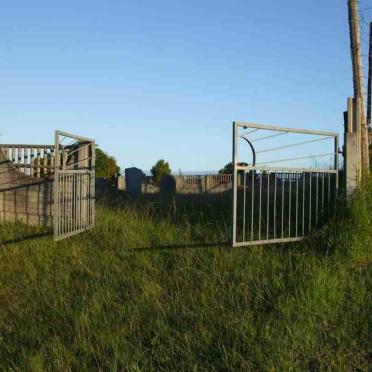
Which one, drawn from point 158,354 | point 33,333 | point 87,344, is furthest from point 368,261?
point 33,333

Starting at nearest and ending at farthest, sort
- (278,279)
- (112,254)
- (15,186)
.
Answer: (278,279) → (112,254) → (15,186)

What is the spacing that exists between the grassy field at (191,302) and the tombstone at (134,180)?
11374 millimetres

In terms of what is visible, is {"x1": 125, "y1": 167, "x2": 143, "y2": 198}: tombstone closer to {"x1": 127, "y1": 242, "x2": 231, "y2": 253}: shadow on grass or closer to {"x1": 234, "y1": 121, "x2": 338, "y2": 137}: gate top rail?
{"x1": 127, "y1": 242, "x2": 231, "y2": 253}: shadow on grass

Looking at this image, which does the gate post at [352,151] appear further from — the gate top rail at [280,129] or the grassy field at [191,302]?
the grassy field at [191,302]

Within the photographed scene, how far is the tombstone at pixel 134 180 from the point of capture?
19.4 metres

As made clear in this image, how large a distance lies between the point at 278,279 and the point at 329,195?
2754mm

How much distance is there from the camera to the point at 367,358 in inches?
164

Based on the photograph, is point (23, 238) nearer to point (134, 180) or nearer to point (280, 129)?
point (280, 129)

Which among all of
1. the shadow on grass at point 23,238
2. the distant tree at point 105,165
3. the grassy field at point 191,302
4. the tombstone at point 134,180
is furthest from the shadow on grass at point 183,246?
the distant tree at point 105,165

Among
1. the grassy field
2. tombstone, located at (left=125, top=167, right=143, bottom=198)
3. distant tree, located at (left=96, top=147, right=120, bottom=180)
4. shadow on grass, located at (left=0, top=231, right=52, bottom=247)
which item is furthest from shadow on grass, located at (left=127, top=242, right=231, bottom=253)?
distant tree, located at (left=96, top=147, right=120, bottom=180)

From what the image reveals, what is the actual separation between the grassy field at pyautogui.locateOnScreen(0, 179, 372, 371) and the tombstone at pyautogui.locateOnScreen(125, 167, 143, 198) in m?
11.4

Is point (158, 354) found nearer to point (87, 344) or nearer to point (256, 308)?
point (87, 344)

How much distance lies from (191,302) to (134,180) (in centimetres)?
1459

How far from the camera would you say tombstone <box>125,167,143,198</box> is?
19.4m
